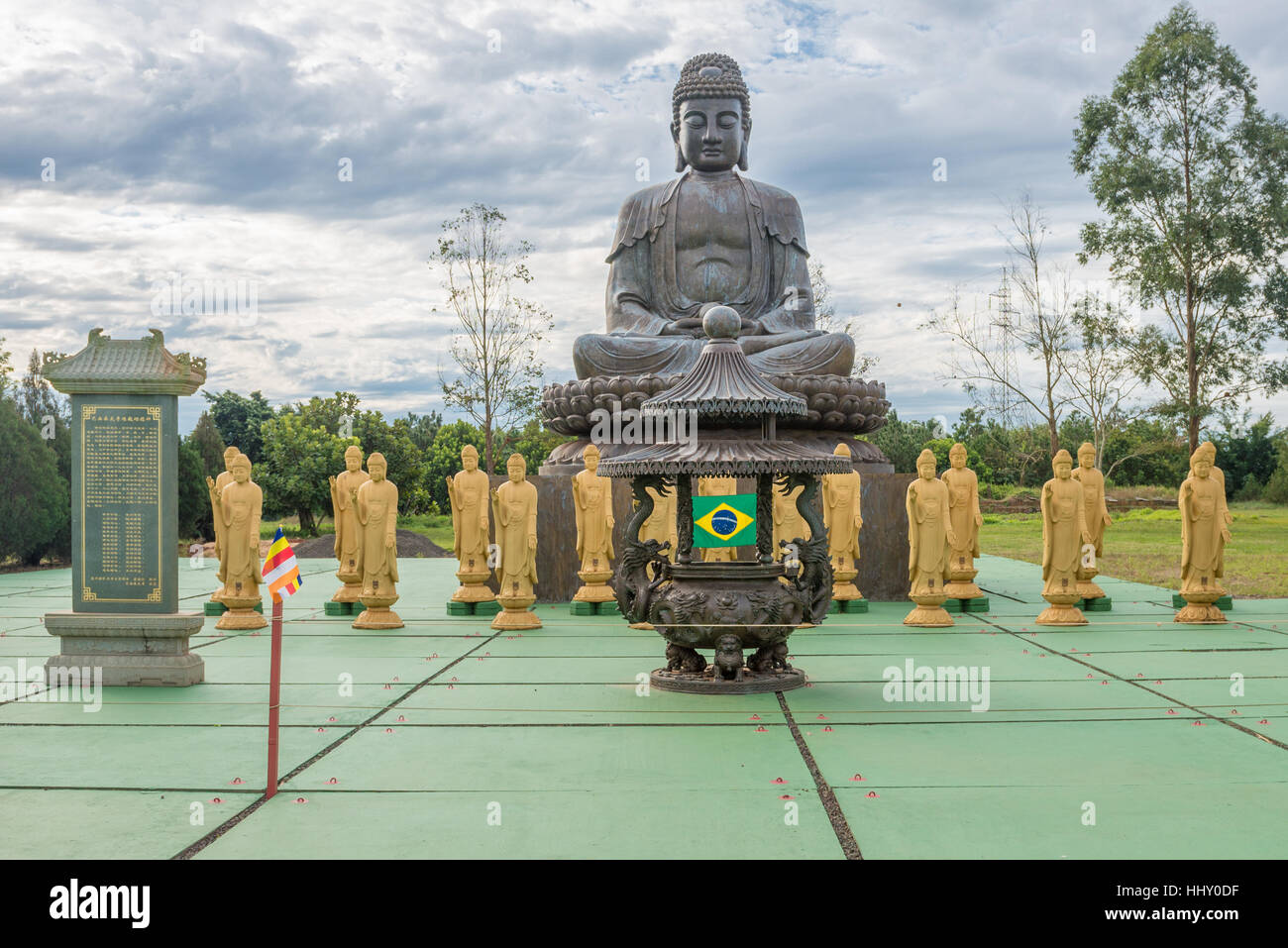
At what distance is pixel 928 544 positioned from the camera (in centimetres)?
902

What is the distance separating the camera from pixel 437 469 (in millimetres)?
26078

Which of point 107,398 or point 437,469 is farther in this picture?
point 437,469

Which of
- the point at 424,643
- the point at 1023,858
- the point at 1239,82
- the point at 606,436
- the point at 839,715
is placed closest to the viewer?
the point at 1023,858

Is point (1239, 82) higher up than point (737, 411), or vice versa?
point (1239, 82)

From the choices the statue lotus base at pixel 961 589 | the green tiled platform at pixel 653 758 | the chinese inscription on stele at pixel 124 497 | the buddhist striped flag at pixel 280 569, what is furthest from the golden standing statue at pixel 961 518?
the buddhist striped flag at pixel 280 569

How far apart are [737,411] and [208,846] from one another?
12.0 feet

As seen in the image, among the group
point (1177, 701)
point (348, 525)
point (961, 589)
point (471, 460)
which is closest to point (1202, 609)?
point (961, 589)

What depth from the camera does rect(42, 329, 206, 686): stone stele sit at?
6.53m

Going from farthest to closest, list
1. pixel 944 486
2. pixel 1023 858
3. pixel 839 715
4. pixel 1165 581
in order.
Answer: pixel 1165 581
pixel 944 486
pixel 839 715
pixel 1023 858

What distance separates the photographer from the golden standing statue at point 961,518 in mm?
9719

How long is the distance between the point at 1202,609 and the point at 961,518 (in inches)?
79.2

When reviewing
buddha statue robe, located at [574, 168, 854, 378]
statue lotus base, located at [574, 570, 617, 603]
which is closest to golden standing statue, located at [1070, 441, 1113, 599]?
buddha statue robe, located at [574, 168, 854, 378]

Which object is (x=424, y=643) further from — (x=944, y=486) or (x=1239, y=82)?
(x=1239, y=82)

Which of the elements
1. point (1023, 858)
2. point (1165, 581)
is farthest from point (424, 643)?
point (1165, 581)
